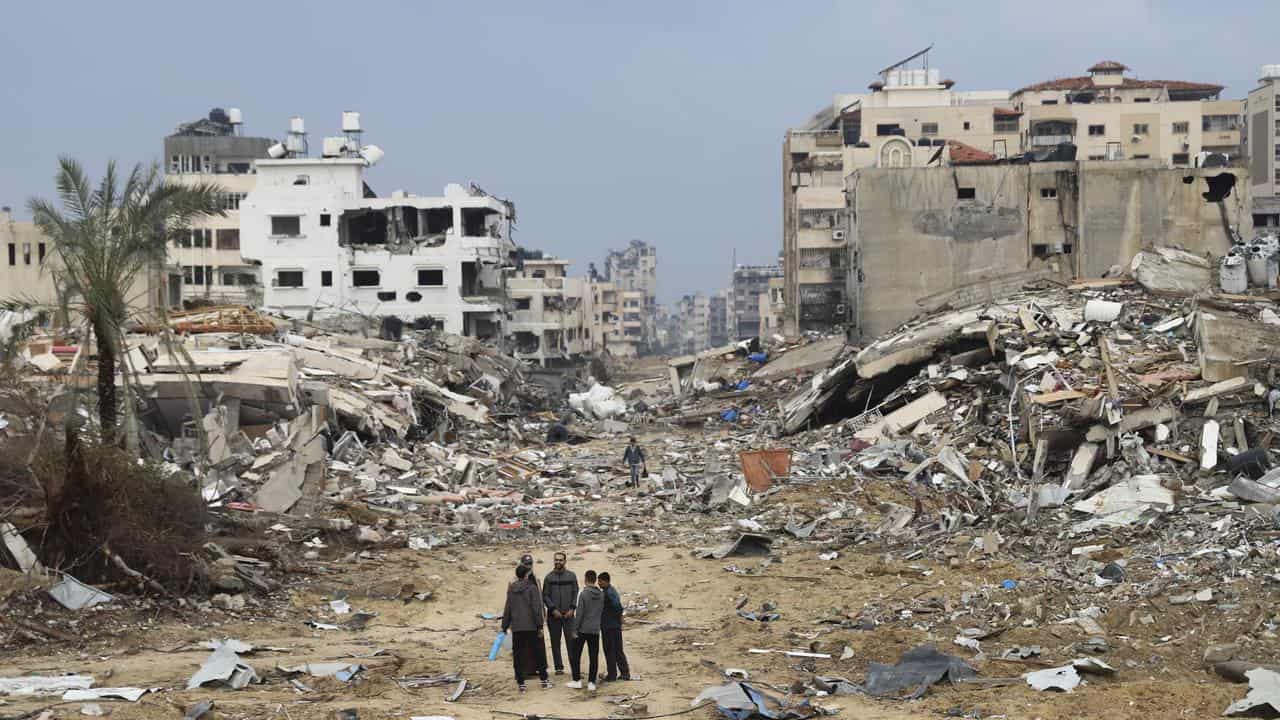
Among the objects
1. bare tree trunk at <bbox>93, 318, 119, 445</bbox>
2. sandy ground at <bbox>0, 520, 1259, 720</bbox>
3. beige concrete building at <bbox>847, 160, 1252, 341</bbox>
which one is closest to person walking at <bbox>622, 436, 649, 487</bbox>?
sandy ground at <bbox>0, 520, 1259, 720</bbox>

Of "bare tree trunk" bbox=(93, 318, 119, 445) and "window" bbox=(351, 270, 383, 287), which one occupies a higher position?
"window" bbox=(351, 270, 383, 287)

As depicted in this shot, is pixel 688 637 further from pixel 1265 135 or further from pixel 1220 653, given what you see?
pixel 1265 135

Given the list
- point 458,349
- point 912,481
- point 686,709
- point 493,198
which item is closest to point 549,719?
point 686,709

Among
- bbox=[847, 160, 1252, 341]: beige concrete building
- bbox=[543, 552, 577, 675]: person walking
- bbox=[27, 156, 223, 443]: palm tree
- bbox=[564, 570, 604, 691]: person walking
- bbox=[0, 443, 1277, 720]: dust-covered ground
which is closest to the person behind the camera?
bbox=[0, 443, 1277, 720]: dust-covered ground

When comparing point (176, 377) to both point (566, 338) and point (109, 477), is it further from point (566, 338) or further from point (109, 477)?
point (566, 338)

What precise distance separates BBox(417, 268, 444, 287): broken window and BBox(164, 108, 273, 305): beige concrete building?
6.30 metres

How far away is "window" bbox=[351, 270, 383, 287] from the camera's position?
178 ft

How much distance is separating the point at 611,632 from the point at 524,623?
758 mm

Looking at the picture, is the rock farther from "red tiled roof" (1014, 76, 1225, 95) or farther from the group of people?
"red tiled roof" (1014, 76, 1225, 95)

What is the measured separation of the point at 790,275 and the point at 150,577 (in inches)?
2079

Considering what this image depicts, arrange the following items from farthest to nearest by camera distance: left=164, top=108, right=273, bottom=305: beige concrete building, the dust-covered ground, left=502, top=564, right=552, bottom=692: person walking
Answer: left=164, top=108, right=273, bottom=305: beige concrete building
left=502, top=564, right=552, bottom=692: person walking
the dust-covered ground

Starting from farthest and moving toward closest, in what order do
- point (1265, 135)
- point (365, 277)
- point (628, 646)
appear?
point (1265, 135) → point (365, 277) → point (628, 646)

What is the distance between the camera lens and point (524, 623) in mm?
11602

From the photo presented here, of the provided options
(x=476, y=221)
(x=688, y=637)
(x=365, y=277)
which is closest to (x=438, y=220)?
(x=476, y=221)
